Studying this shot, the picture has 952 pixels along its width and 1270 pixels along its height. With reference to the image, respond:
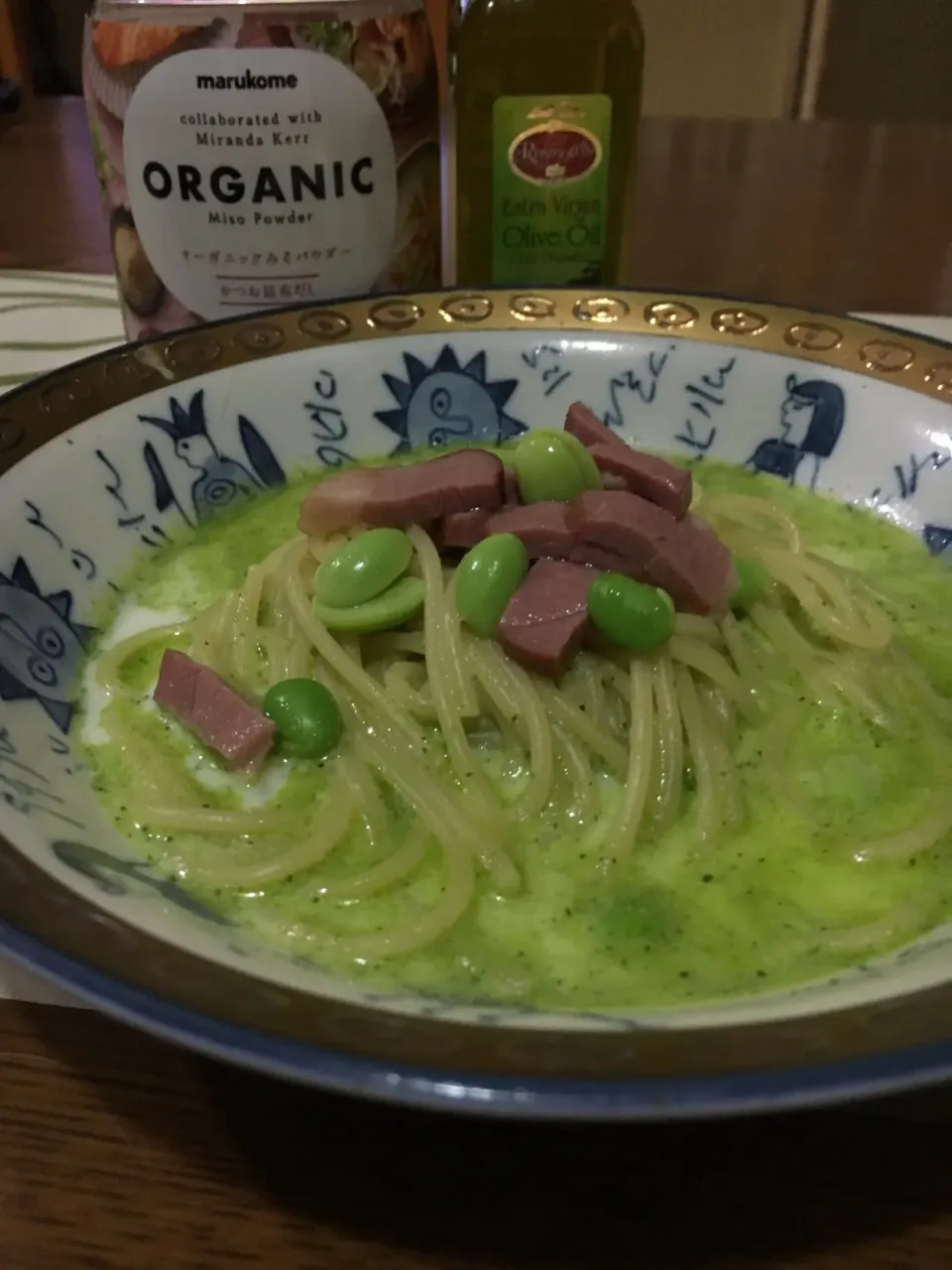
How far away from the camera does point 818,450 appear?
1.52 meters

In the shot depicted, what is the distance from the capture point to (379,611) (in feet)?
3.76

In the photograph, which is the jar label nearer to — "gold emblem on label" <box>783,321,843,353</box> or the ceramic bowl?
the ceramic bowl

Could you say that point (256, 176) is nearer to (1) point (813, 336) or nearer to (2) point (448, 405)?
(2) point (448, 405)

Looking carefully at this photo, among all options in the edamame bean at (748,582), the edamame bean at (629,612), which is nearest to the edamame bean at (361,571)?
the edamame bean at (629,612)

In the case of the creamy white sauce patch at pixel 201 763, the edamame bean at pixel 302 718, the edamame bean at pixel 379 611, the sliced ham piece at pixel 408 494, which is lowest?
the creamy white sauce patch at pixel 201 763

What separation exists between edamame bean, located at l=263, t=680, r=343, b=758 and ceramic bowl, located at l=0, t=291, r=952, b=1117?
0.19 m

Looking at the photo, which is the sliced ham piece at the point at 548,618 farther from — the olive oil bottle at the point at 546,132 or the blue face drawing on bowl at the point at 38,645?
the olive oil bottle at the point at 546,132

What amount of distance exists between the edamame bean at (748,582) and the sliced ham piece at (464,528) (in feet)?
0.93

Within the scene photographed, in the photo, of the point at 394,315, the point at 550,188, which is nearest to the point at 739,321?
the point at 550,188

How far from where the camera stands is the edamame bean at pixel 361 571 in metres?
1.15

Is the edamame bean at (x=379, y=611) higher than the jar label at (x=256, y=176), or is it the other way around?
the jar label at (x=256, y=176)

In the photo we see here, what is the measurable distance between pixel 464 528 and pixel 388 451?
43 centimetres

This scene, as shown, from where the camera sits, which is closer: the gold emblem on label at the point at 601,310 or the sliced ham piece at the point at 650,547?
the sliced ham piece at the point at 650,547

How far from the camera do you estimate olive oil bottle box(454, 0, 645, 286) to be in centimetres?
155
